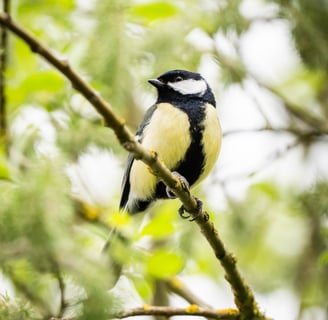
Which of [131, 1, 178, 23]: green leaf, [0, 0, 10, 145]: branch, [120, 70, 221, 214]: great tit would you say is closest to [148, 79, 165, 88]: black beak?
[120, 70, 221, 214]: great tit

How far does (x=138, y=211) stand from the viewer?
3.17m

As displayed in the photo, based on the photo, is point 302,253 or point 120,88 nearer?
point 120,88

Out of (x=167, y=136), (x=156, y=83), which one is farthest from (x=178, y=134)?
(x=156, y=83)

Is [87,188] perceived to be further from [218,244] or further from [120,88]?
[218,244]

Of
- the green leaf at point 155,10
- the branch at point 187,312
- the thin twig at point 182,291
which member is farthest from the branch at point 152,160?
the green leaf at point 155,10

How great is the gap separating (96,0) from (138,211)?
99 cm

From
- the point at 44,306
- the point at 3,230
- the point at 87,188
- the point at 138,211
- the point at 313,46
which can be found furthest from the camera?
the point at 87,188

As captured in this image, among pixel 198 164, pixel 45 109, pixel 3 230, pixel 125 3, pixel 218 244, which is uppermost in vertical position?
pixel 125 3

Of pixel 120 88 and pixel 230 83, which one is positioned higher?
pixel 230 83

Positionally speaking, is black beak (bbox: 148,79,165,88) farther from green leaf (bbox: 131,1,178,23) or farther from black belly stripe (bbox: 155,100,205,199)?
green leaf (bbox: 131,1,178,23)

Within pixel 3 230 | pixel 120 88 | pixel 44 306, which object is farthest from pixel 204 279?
pixel 3 230

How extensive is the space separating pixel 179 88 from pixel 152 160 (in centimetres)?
125

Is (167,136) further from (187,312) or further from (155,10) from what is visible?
(187,312)

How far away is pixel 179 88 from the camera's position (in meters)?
2.96
